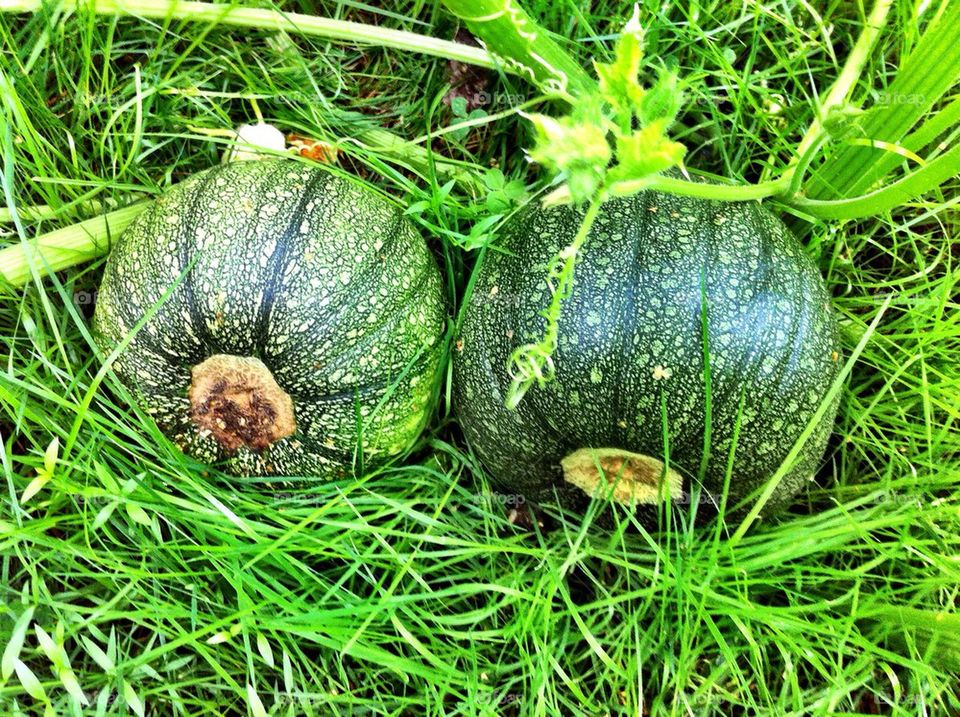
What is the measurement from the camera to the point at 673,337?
1.76 m

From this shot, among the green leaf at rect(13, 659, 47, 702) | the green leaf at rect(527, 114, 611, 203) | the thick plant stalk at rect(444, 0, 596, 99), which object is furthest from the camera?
the thick plant stalk at rect(444, 0, 596, 99)

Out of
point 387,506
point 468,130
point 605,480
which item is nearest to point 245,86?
point 468,130

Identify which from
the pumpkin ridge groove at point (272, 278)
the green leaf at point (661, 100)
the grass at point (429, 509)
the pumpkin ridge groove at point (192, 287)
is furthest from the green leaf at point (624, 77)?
the pumpkin ridge groove at point (192, 287)

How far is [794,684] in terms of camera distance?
1911 millimetres

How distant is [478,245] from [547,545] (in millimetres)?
853

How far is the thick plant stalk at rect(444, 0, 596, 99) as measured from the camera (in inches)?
73.5

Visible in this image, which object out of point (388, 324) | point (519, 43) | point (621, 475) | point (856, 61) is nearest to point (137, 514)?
point (388, 324)

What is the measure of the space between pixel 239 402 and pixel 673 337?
3.42ft

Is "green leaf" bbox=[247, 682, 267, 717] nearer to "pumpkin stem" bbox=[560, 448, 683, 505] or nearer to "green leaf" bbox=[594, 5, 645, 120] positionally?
"pumpkin stem" bbox=[560, 448, 683, 505]

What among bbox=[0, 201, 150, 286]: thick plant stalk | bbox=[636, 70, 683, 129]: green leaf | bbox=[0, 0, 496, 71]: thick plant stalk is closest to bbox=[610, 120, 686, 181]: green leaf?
bbox=[636, 70, 683, 129]: green leaf

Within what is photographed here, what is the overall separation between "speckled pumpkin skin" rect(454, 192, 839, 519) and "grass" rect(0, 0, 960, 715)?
24 cm

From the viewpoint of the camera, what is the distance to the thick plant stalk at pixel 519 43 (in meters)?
1.87

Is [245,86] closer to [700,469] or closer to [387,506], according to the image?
[387,506]

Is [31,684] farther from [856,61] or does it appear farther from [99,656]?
[856,61]
